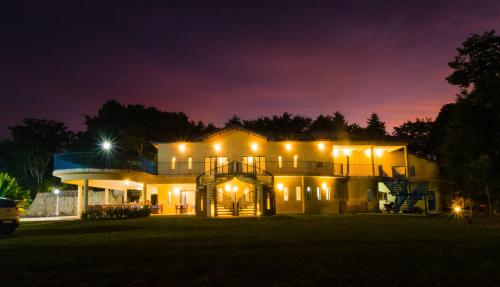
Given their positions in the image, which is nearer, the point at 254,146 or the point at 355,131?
the point at 254,146

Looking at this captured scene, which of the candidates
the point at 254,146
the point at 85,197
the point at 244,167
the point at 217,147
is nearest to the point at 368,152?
the point at 254,146

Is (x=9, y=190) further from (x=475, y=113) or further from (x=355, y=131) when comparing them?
(x=355, y=131)

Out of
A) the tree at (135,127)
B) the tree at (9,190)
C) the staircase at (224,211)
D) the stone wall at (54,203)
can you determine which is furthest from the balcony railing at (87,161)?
the tree at (135,127)

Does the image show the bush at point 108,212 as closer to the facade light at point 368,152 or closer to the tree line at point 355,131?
the tree line at point 355,131

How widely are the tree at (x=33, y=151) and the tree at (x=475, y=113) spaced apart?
4561 cm

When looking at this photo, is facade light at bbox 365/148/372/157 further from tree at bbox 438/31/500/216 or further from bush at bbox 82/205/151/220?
bush at bbox 82/205/151/220

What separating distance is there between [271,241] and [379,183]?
25832 millimetres

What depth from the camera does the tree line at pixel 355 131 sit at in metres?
28.4

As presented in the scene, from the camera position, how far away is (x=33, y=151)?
54875mm

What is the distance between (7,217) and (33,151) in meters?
41.2

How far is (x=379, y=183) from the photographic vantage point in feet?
121

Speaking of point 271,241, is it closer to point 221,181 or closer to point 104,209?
point 221,181

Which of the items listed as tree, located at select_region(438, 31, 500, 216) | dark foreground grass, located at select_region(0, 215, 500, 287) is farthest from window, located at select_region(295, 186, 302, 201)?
dark foreground grass, located at select_region(0, 215, 500, 287)

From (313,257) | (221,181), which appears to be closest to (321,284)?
(313,257)
